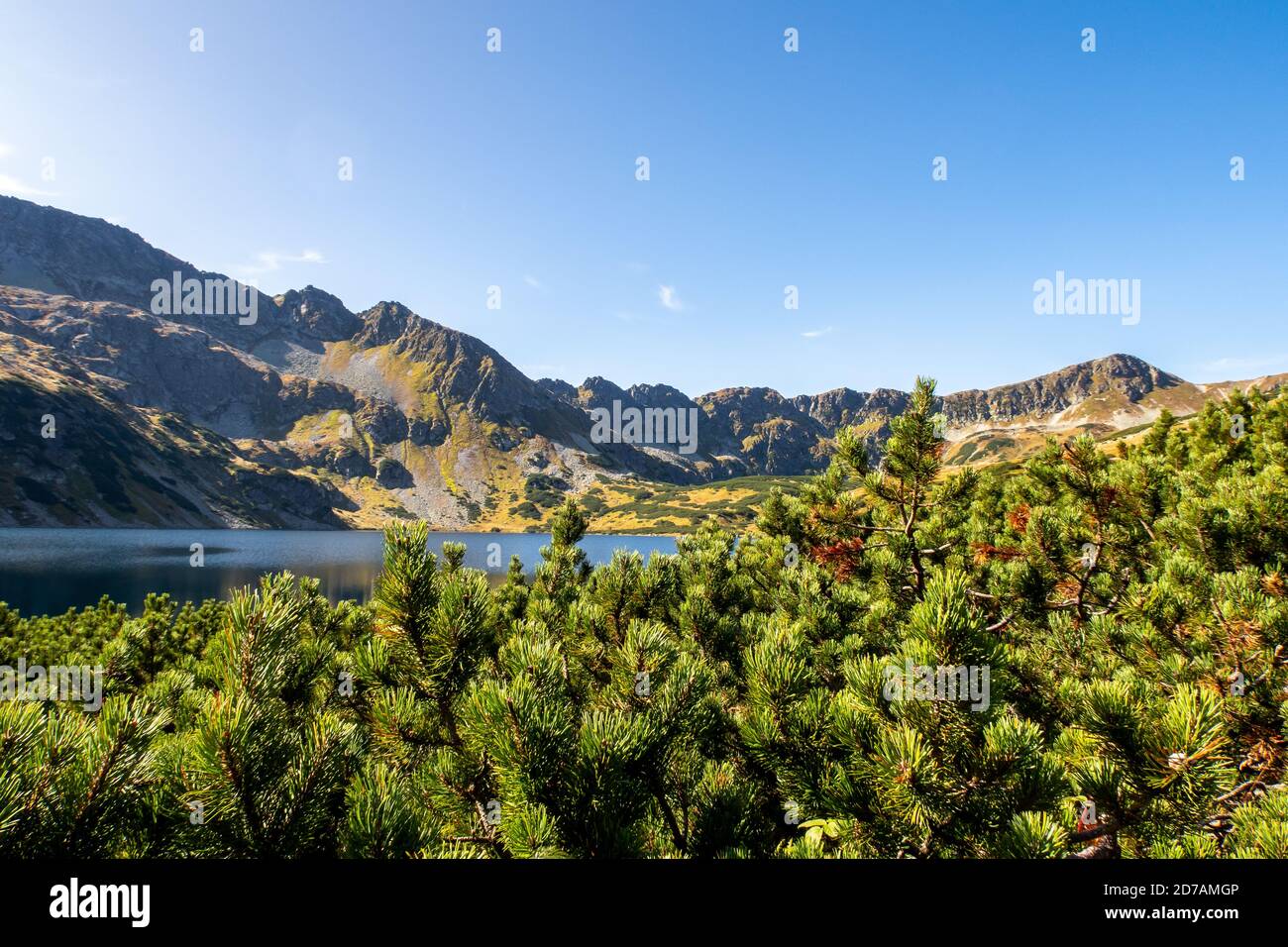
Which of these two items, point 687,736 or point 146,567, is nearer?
point 687,736

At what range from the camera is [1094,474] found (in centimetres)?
791

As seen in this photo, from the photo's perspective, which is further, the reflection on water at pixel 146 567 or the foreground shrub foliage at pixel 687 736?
the reflection on water at pixel 146 567

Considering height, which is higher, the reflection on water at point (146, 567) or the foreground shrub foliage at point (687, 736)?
the foreground shrub foliage at point (687, 736)

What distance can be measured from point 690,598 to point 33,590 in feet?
348

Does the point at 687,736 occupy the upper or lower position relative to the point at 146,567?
upper

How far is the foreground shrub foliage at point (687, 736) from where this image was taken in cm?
220

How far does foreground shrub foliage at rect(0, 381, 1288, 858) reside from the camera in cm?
220

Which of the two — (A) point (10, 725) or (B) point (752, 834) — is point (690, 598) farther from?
(A) point (10, 725)

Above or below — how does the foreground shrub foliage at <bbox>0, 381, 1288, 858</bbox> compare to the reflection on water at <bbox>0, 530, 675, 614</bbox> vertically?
above

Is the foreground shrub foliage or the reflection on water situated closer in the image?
the foreground shrub foliage

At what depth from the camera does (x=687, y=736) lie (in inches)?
128
